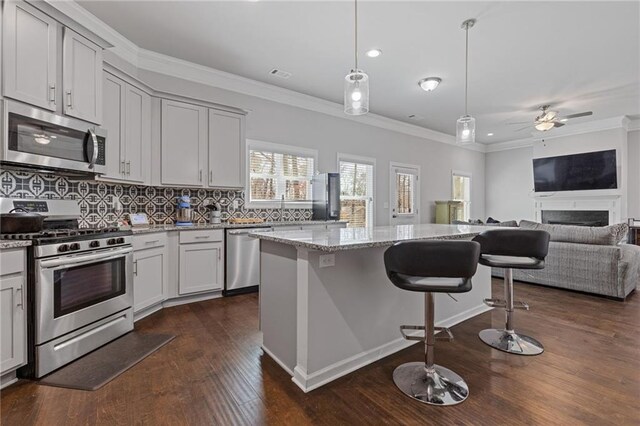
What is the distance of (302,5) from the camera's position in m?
2.80

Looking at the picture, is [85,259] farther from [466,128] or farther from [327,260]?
[466,128]

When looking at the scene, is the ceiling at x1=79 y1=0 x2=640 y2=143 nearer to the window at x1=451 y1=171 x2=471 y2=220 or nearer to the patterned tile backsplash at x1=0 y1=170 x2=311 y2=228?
the patterned tile backsplash at x1=0 y1=170 x2=311 y2=228

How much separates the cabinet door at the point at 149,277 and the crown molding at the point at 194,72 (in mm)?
2094

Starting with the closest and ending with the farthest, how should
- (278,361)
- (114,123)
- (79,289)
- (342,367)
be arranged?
1. (342,367)
2. (278,361)
3. (79,289)
4. (114,123)

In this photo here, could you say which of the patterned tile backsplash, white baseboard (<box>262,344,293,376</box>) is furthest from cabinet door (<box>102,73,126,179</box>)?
white baseboard (<box>262,344,293,376</box>)

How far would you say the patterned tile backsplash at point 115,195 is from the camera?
2.58 m

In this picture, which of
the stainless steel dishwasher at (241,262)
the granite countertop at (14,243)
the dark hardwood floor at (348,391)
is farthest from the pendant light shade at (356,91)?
the granite countertop at (14,243)

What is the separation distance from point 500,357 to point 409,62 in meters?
3.49

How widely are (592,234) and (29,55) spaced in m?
6.14

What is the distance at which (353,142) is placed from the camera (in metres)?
5.79

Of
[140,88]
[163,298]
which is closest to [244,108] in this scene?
[140,88]

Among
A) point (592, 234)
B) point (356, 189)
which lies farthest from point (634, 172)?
point (356, 189)

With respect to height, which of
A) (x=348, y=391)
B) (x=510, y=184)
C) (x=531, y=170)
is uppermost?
(x=531, y=170)

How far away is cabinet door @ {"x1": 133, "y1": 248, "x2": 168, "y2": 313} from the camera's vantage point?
115 inches
